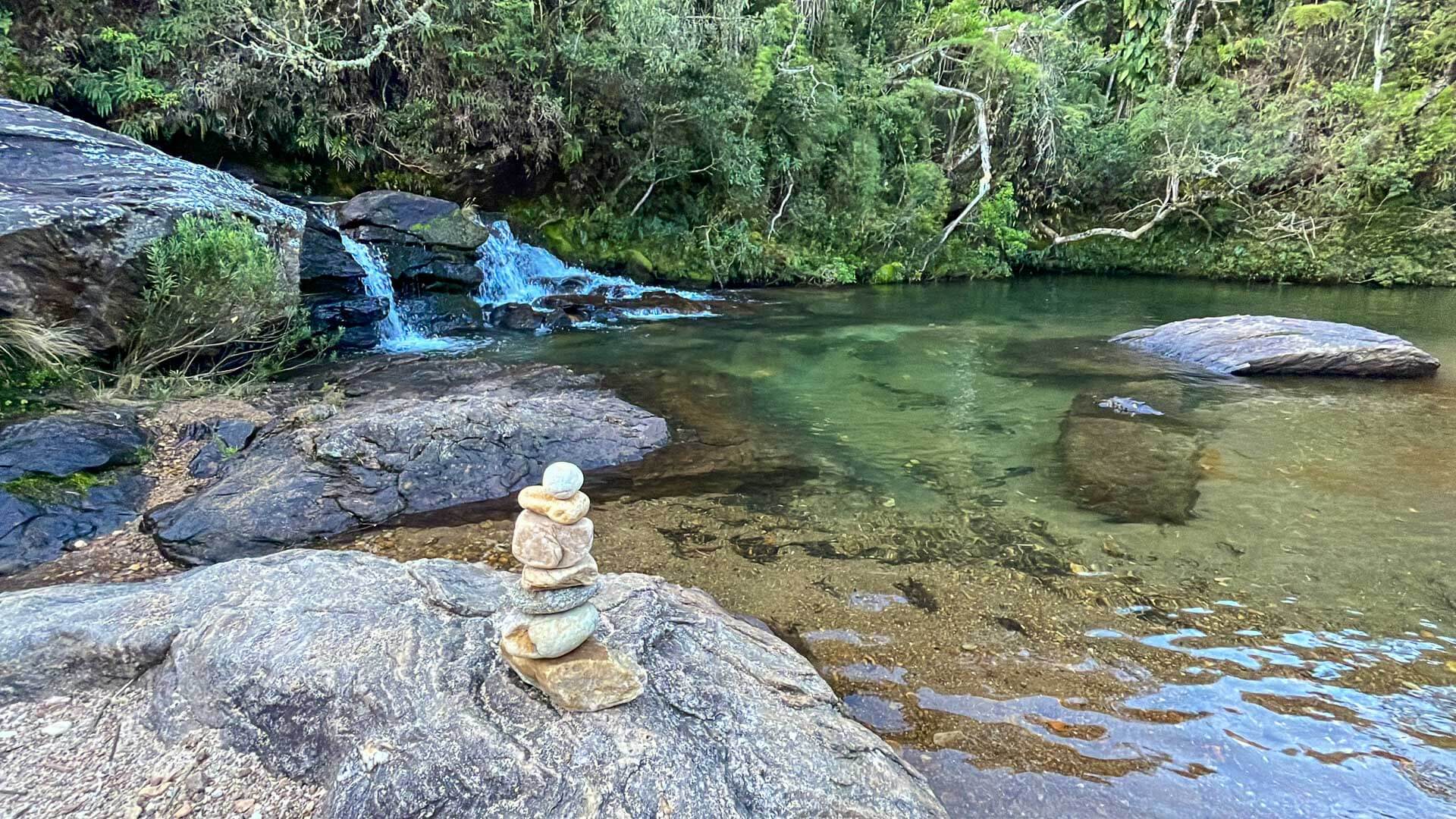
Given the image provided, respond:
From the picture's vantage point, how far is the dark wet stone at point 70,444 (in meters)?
4.73

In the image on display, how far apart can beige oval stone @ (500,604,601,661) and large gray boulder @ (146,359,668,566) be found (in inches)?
110

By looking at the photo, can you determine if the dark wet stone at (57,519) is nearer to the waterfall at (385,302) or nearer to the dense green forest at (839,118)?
the waterfall at (385,302)

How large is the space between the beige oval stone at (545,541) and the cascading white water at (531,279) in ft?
32.5

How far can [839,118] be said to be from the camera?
16.1 meters

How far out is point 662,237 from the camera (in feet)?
51.6

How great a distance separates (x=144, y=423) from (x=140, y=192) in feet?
7.99

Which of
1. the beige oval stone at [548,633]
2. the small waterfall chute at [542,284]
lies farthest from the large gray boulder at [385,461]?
the small waterfall chute at [542,284]

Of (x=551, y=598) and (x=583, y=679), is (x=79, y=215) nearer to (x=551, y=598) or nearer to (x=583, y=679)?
(x=551, y=598)

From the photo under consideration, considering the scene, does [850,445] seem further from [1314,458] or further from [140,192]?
[140,192]

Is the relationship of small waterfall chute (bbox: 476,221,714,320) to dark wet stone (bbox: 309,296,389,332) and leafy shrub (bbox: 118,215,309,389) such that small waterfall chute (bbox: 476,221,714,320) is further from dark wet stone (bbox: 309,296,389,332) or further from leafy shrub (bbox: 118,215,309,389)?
leafy shrub (bbox: 118,215,309,389)

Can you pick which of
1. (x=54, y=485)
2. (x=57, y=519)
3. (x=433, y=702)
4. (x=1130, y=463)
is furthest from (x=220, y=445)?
(x=1130, y=463)

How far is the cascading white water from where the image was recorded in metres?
12.2

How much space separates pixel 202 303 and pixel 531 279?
21.9 ft

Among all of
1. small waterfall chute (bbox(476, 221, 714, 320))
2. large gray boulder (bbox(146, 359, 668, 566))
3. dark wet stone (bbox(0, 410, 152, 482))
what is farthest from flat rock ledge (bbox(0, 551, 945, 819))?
small waterfall chute (bbox(476, 221, 714, 320))
